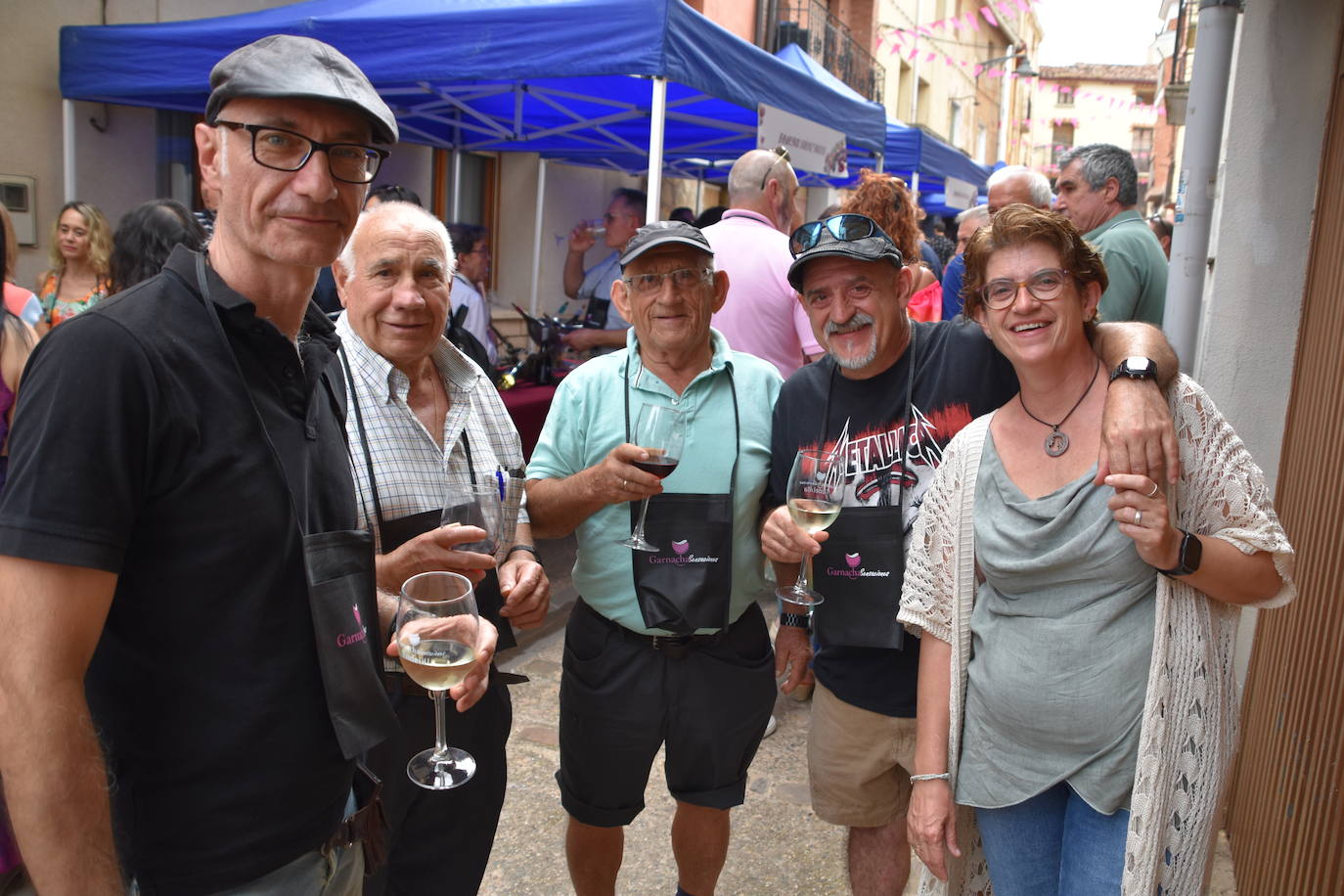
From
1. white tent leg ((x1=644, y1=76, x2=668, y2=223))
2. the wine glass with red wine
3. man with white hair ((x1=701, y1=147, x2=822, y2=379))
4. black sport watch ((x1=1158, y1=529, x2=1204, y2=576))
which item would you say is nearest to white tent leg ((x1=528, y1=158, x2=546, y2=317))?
white tent leg ((x1=644, y1=76, x2=668, y2=223))

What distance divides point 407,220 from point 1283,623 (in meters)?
Answer: 2.78

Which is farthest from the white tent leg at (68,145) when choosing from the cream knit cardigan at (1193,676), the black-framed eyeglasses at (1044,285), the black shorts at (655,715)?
the cream knit cardigan at (1193,676)

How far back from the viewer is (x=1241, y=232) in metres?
3.47

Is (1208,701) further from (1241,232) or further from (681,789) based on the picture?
(1241,232)

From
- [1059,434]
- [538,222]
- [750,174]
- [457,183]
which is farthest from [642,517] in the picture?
[538,222]

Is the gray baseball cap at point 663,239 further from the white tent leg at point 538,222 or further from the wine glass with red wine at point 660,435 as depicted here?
the white tent leg at point 538,222

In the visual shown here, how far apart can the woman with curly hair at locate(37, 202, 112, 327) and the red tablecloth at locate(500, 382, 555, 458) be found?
2376 mm

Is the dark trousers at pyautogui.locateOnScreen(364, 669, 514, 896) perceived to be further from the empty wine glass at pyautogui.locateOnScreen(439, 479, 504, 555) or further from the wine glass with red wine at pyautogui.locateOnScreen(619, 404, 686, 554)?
the wine glass with red wine at pyautogui.locateOnScreen(619, 404, 686, 554)

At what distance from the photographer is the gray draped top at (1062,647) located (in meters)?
1.93

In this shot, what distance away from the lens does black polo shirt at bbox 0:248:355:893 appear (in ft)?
4.05

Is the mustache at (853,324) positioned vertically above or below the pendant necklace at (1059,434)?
above

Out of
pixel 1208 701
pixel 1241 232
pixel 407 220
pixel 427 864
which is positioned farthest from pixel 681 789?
pixel 1241 232

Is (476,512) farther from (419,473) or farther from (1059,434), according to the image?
(1059,434)

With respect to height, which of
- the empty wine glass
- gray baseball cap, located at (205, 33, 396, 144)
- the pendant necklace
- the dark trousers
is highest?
gray baseball cap, located at (205, 33, 396, 144)
